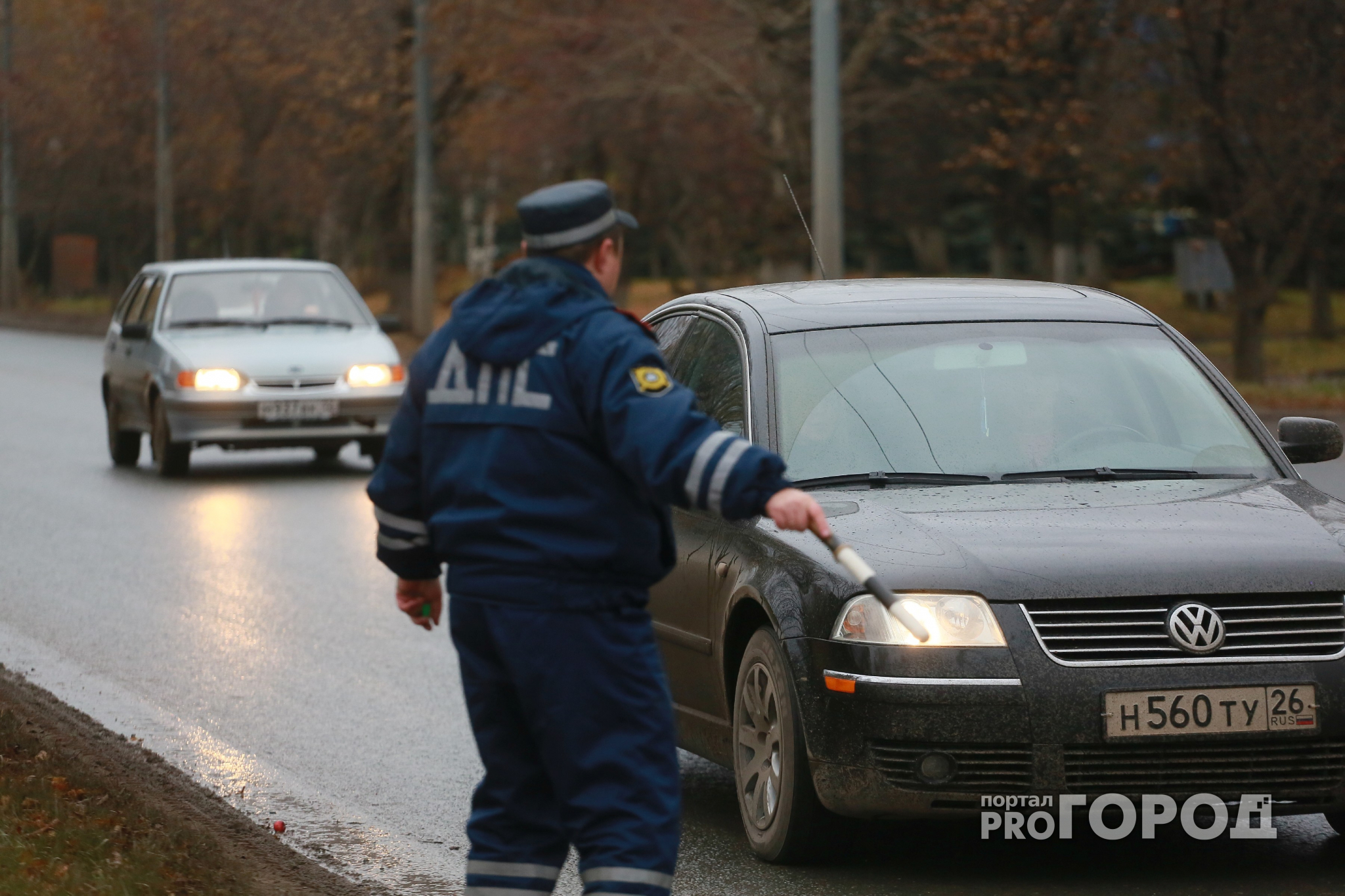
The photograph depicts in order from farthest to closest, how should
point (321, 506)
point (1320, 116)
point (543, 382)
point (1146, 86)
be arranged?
point (1146, 86)
point (1320, 116)
point (321, 506)
point (543, 382)

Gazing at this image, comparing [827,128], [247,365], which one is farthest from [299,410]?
[827,128]

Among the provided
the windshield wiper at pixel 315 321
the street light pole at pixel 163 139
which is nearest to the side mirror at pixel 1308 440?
the windshield wiper at pixel 315 321

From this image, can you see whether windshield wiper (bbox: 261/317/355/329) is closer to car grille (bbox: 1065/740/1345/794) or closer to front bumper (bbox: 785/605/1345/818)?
front bumper (bbox: 785/605/1345/818)

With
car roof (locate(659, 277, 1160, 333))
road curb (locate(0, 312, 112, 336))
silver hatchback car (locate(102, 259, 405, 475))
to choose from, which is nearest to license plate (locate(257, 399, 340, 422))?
silver hatchback car (locate(102, 259, 405, 475))

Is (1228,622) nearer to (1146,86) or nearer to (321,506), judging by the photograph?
(321,506)

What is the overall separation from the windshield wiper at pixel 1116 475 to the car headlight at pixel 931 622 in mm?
894

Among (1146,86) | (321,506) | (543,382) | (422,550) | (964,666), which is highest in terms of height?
(1146,86)

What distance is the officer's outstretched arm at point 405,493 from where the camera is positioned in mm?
4117

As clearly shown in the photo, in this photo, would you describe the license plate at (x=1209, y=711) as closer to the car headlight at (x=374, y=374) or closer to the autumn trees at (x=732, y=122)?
the car headlight at (x=374, y=374)

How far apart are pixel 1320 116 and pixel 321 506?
1284 cm

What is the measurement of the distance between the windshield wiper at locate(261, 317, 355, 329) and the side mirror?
1203 centimetres

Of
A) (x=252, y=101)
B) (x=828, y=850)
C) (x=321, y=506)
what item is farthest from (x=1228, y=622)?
(x=252, y=101)

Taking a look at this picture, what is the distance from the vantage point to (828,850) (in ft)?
18.3

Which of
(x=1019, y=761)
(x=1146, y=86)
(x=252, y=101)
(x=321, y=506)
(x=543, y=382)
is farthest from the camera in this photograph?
(x=252, y=101)
